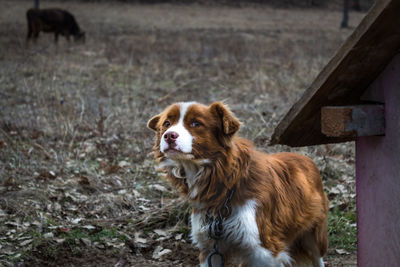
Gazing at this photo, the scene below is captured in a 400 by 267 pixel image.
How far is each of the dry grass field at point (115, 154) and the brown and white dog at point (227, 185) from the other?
119cm

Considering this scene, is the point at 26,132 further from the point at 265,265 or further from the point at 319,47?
the point at 319,47

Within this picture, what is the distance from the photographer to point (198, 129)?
3.04m

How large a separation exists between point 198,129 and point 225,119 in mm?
195

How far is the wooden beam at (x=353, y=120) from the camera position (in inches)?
104

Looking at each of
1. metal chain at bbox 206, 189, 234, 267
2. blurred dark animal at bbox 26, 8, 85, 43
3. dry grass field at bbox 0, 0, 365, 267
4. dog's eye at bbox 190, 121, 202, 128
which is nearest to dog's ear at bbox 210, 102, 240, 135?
dog's eye at bbox 190, 121, 202, 128

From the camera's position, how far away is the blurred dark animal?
21906 millimetres

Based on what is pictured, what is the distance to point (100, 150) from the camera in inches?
262

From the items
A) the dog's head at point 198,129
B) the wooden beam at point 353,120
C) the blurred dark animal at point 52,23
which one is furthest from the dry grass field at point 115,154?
the blurred dark animal at point 52,23

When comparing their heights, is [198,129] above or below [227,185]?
above

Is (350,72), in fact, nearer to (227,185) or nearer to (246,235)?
(227,185)

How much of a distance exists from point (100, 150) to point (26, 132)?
1391 millimetres

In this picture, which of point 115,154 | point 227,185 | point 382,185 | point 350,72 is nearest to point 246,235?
point 227,185

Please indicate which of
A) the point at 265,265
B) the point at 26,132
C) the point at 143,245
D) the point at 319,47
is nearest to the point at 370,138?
the point at 265,265

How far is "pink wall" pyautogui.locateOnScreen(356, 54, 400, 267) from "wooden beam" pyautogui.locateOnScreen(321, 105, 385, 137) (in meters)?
0.05
